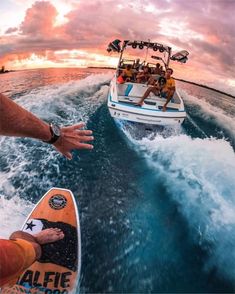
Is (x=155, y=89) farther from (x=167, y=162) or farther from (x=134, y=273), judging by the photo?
(x=134, y=273)

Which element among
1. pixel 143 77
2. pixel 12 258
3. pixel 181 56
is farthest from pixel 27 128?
pixel 181 56

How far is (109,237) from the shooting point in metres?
3.04

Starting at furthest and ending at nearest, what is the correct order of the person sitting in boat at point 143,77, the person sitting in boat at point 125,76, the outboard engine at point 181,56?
the outboard engine at point 181,56 → the person sitting in boat at point 143,77 → the person sitting in boat at point 125,76

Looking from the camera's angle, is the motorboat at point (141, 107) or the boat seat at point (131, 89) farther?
the boat seat at point (131, 89)

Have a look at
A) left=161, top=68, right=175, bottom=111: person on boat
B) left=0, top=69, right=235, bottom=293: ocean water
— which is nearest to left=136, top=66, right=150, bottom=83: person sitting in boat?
left=161, top=68, right=175, bottom=111: person on boat

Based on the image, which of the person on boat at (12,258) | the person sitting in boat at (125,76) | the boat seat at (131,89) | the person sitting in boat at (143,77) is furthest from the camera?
the person sitting in boat at (143,77)

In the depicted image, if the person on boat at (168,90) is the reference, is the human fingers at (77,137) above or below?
above

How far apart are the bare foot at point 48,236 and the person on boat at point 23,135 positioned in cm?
79

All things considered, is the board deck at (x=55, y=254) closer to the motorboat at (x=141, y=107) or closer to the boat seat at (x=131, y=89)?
the motorboat at (x=141, y=107)

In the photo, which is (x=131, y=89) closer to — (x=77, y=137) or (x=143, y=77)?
(x=143, y=77)

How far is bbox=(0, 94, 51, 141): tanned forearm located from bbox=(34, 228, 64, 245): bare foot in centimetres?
162

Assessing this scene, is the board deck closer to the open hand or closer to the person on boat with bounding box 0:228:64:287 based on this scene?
the person on boat with bounding box 0:228:64:287

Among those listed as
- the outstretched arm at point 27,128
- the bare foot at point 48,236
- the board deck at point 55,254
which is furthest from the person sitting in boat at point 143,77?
the outstretched arm at point 27,128

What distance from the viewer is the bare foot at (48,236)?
263cm
